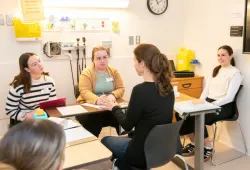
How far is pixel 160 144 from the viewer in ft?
6.11

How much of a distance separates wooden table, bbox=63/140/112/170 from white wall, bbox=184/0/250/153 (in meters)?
2.16

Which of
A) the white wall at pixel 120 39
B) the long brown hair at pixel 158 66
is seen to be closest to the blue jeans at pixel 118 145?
the long brown hair at pixel 158 66

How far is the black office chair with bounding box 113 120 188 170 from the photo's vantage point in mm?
1797

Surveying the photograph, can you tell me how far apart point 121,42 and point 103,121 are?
4.06 feet

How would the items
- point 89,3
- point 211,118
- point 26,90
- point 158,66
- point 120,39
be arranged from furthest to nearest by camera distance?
point 120,39 → point 89,3 → point 211,118 → point 26,90 → point 158,66

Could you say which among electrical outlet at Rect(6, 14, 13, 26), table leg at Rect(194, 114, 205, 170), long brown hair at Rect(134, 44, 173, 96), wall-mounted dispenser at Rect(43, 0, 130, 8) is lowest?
table leg at Rect(194, 114, 205, 170)

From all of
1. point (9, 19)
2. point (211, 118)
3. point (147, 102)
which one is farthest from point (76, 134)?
point (9, 19)

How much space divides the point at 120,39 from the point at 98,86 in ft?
3.35

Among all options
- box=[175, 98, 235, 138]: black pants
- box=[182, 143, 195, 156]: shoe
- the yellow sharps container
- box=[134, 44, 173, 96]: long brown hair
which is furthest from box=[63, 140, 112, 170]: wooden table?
the yellow sharps container

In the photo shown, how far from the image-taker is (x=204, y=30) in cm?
372

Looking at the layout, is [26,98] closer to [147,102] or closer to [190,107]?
[147,102]

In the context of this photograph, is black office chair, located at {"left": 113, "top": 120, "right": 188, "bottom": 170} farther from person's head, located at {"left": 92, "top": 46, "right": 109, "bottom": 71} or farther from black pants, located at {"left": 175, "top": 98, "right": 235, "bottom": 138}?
person's head, located at {"left": 92, "top": 46, "right": 109, "bottom": 71}

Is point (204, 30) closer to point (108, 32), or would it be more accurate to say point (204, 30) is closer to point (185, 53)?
point (185, 53)

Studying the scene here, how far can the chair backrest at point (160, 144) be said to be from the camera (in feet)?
5.90
